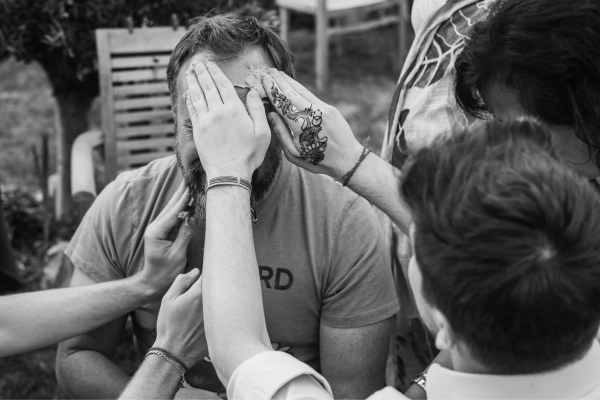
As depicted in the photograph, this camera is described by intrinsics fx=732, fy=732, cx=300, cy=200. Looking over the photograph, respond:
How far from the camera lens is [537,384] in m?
1.25

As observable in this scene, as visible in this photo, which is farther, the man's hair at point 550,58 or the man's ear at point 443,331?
the man's hair at point 550,58

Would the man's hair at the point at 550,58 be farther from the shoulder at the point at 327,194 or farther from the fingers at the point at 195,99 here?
the fingers at the point at 195,99

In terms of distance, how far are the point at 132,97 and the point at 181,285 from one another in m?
2.09

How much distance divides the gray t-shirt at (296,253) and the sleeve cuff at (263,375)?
2.38 feet

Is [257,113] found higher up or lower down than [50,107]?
higher up

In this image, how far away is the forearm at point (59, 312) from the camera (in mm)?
2225

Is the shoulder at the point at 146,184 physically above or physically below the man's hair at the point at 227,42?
Answer: below

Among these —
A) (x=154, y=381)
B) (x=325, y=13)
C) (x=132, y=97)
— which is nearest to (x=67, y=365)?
(x=154, y=381)

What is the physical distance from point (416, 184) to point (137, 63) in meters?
2.74

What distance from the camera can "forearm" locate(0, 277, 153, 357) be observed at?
2.22 m

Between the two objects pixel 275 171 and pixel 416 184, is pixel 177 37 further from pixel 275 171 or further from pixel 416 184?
pixel 416 184

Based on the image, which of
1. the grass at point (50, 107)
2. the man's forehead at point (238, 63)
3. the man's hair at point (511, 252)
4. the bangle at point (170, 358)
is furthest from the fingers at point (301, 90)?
the grass at point (50, 107)

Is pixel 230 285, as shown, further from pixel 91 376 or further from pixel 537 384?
pixel 91 376

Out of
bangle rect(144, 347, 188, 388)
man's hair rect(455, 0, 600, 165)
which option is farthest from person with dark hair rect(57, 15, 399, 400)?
man's hair rect(455, 0, 600, 165)
